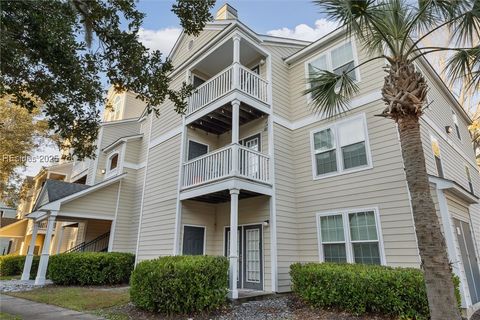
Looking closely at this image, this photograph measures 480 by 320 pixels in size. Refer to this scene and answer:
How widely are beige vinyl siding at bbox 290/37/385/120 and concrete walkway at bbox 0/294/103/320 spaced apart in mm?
8540

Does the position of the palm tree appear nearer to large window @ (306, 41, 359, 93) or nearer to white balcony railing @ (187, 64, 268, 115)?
large window @ (306, 41, 359, 93)

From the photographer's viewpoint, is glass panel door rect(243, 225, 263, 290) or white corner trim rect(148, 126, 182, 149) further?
white corner trim rect(148, 126, 182, 149)

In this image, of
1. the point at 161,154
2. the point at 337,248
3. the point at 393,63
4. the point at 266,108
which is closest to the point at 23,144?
the point at 161,154

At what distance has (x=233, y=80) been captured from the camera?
9906 mm

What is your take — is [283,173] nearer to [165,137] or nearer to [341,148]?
[341,148]

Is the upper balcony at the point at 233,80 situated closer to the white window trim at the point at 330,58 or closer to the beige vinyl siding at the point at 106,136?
the white window trim at the point at 330,58

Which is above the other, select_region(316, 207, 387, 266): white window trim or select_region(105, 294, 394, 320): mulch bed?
select_region(316, 207, 387, 266): white window trim

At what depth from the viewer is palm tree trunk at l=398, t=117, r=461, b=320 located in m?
3.95

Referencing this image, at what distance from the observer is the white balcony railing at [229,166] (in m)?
9.10

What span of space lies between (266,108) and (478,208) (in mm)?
9370

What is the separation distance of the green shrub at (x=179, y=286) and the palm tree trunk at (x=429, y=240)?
4762mm

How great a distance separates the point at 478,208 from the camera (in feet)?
37.4

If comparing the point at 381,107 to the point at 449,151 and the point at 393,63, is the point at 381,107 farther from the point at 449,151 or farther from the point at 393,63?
the point at 449,151

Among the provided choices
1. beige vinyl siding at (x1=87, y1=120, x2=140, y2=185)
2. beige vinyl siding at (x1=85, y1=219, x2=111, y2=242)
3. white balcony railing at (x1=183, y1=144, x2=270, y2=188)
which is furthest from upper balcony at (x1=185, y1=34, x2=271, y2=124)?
beige vinyl siding at (x1=85, y1=219, x2=111, y2=242)
